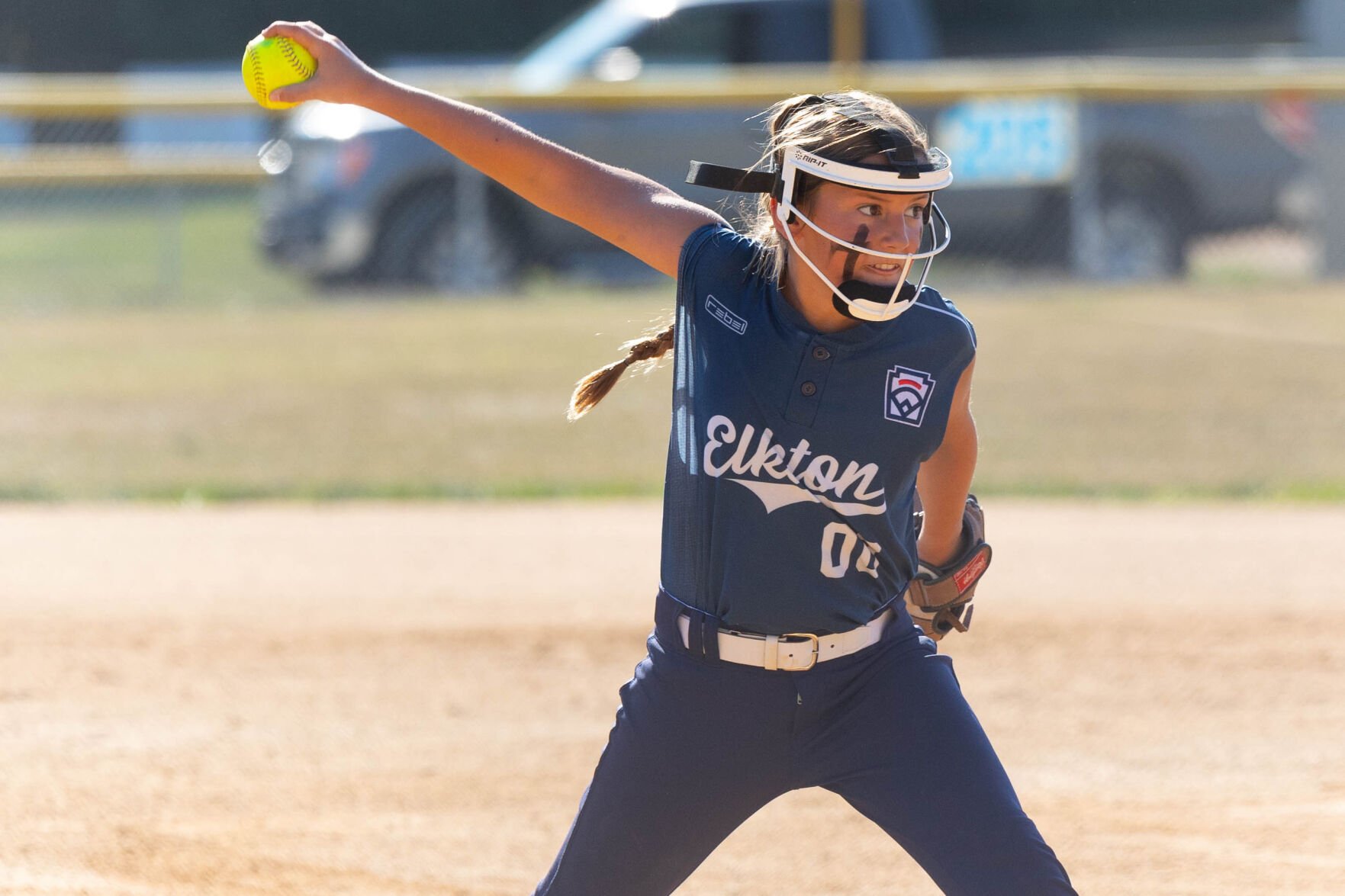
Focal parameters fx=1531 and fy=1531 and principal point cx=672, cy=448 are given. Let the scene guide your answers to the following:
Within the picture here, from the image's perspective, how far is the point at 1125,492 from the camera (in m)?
7.42

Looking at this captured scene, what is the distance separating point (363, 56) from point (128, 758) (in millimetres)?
14069

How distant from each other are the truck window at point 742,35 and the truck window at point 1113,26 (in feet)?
9.31

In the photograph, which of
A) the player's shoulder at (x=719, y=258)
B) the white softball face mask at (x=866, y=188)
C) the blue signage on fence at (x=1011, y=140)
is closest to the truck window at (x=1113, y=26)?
the blue signage on fence at (x=1011, y=140)

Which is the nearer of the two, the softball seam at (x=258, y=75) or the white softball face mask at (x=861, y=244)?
the white softball face mask at (x=861, y=244)

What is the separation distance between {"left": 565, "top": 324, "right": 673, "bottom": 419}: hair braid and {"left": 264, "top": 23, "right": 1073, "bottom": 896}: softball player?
17cm

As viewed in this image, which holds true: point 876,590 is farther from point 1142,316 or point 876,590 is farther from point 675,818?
point 1142,316

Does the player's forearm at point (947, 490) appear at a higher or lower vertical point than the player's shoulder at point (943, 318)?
lower

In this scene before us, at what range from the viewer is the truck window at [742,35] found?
41.9 ft

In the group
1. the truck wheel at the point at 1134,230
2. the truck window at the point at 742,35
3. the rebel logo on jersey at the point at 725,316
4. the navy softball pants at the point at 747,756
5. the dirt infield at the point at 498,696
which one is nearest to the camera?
the navy softball pants at the point at 747,756

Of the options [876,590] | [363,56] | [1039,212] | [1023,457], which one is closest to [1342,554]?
[1023,457]

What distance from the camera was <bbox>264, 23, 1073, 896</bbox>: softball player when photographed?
2.36 meters

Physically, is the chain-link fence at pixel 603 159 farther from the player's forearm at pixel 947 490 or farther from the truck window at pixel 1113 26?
the player's forearm at pixel 947 490

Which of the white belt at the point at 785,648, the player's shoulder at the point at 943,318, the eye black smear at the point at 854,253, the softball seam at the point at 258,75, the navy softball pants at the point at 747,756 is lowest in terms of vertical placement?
the navy softball pants at the point at 747,756

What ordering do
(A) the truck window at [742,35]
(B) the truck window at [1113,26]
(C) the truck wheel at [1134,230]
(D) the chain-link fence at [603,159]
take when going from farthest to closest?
(B) the truck window at [1113,26] < (C) the truck wheel at [1134,230] < (A) the truck window at [742,35] < (D) the chain-link fence at [603,159]
